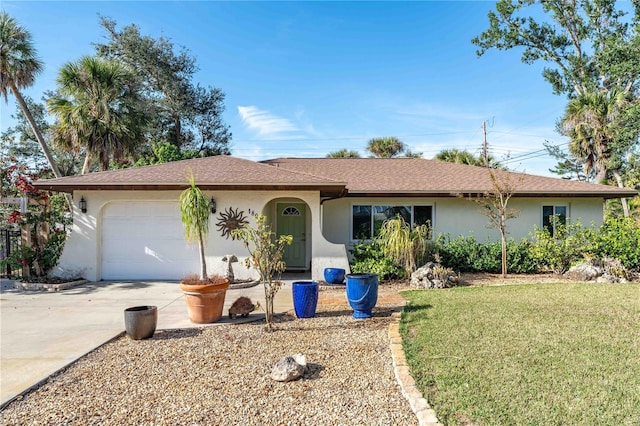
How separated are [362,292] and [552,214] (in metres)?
9.98

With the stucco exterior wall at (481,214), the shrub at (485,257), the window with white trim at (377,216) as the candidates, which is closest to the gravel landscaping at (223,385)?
the shrub at (485,257)

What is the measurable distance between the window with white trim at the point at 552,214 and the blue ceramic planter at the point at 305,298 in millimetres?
10099

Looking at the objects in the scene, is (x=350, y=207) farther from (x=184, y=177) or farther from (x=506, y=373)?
(x=506, y=373)

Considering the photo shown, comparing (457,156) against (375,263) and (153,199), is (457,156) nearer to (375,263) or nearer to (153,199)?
(375,263)

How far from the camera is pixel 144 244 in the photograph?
11.1 metres

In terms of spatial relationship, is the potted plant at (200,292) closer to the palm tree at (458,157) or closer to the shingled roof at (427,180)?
the shingled roof at (427,180)

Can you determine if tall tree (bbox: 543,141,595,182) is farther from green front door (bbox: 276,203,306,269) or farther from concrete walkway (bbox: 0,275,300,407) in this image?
concrete walkway (bbox: 0,275,300,407)

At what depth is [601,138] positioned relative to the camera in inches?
712

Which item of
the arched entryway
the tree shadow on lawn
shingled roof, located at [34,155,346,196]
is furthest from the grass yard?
the arched entryway

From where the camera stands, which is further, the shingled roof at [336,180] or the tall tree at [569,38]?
the tall tree at [569,38]

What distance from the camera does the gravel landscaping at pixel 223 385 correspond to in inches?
131

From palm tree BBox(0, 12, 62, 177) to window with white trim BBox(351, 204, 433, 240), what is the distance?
1409cm

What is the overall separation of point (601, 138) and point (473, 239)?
1193 centimetres

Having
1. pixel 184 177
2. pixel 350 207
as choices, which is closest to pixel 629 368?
pixel 350 207
